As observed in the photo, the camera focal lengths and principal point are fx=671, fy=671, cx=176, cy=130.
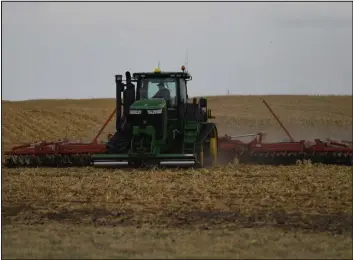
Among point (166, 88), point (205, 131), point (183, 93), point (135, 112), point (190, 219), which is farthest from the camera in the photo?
point (205, 131)

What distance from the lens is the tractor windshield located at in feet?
55.2

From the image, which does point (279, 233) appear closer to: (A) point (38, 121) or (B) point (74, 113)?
(A) point (38, 121)

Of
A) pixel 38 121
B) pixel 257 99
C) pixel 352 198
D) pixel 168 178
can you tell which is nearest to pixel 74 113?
pixel 38 121

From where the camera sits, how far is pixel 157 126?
16.4 m

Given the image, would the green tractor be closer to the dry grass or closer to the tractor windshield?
the tractor windshield

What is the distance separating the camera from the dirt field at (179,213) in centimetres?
791

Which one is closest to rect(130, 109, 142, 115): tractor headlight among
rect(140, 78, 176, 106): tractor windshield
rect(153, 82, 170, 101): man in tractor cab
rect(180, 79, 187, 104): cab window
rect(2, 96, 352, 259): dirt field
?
rect(140, 78, 176, 106): tractor windshield

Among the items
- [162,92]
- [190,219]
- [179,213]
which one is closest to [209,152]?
[162,92]

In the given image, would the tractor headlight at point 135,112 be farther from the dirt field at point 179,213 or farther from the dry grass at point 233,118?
the dry grass at point 233,118

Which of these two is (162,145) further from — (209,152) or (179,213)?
(179,213)

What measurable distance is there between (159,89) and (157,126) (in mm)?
1133

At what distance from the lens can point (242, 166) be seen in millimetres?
16828

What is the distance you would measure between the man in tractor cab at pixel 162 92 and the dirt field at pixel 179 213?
226 cm

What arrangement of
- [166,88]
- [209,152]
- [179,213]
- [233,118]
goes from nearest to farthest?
[179,213] < [166,88] < [209,152] < [233,118]
